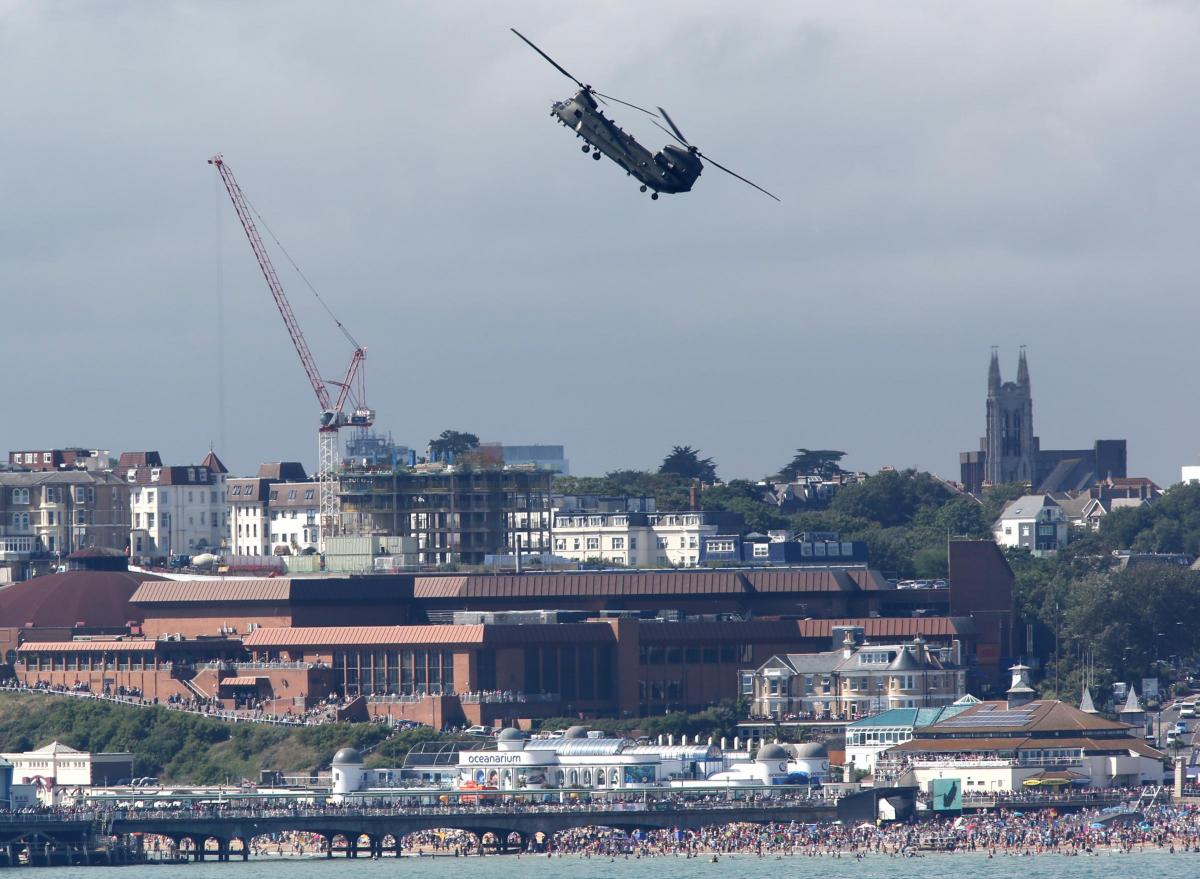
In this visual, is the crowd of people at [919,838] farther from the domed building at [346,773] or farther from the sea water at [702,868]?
the domed building at [346,773]

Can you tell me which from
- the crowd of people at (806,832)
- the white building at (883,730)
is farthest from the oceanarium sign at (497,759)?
the white building at (883,730)

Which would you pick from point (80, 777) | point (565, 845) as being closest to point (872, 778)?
point (565, 845)

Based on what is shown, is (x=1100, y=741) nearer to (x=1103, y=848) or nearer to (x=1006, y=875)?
(x=1103, y=848)

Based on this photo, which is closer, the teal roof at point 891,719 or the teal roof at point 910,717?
the teal roof at point 910,717

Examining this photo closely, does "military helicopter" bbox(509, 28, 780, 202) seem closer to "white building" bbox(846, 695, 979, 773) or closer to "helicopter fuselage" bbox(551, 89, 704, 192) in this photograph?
"helicopter fuselage" bbox(551, 89, 704, 192)

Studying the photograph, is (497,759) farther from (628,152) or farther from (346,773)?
(628,152)

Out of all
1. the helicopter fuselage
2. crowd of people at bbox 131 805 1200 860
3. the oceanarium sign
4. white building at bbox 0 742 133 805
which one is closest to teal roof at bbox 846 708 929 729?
crowd of people at bbox 131 805 1200 860

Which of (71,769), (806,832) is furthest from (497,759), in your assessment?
(71,769)
